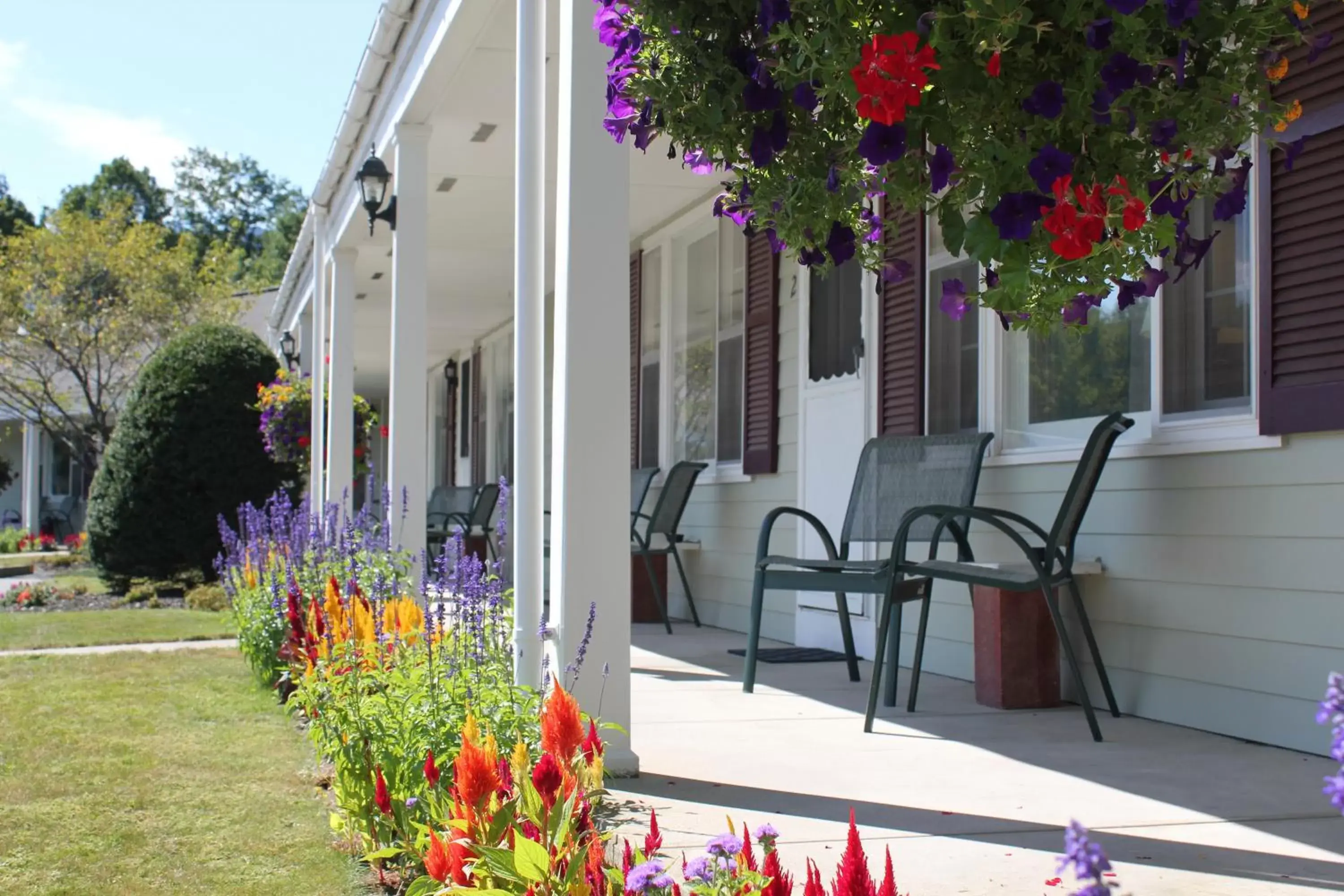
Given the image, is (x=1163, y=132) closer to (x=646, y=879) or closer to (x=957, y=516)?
(x=646, y=879)

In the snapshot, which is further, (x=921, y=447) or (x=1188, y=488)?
(x=921, y=447)

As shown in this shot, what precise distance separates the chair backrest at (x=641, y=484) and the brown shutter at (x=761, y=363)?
0.87 m

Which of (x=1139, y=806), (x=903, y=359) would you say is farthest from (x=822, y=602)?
(x=1139, y=806)

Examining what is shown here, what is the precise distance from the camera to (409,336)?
6.23 metres

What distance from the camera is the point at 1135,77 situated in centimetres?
122

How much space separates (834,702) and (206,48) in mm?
46075

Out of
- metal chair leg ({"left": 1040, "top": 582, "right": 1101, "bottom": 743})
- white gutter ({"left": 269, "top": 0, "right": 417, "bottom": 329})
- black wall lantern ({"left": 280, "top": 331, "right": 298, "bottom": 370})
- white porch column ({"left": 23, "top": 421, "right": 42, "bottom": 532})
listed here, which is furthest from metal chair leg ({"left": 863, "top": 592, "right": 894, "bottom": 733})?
white porch column ({"left": 23, "top": 421, "right": 42, "bottom": 532})

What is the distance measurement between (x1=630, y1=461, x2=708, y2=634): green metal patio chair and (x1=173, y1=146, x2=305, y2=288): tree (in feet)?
140

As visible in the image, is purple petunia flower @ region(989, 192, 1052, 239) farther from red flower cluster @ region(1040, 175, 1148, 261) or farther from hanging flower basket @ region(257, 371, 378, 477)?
hanging flower basket @ region(257, 371, 378, 477)

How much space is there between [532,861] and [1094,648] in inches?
98.0

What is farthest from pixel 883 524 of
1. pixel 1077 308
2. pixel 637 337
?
pixel 637 337

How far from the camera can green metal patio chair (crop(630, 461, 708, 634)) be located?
6969 mm

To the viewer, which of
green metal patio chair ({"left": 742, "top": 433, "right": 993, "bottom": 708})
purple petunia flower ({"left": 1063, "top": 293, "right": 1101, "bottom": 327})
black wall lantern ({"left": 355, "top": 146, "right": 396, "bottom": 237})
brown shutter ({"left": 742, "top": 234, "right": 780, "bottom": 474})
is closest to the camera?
purple petunia flower ({"left": 1063, "top": 293, "right": 1101, "bottom": 327})

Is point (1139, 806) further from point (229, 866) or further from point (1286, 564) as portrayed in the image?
point (229, 866)
